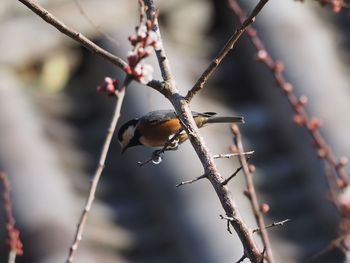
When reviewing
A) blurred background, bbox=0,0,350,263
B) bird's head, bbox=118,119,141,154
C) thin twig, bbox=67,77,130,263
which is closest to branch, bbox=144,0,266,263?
thin twig, bbox=67,77,130,263

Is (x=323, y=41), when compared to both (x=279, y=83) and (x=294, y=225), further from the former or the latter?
(x=279, y=83)

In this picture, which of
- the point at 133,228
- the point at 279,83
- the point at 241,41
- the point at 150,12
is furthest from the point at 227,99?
the point at 150,12

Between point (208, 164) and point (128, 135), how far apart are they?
1831 mm

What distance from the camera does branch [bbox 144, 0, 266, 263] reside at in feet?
6.68

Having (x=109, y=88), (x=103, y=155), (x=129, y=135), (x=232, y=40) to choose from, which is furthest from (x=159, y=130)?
(x=103, y=155)

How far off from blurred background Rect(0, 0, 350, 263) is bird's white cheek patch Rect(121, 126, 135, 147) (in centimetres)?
96

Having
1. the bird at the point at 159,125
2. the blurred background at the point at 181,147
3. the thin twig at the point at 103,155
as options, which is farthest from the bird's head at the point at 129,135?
the thin twig at the point at 103,155

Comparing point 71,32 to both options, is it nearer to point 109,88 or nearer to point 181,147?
point 109,88

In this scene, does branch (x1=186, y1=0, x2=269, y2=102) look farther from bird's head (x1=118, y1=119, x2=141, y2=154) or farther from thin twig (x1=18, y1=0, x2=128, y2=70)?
bird's head (x1=118, y1=119, x2=141, y2=154)

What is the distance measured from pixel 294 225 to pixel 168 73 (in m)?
3.32

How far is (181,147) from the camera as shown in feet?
17.4

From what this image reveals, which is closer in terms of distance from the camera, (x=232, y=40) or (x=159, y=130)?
(x=232, y=40)

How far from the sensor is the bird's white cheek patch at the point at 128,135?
3837mm

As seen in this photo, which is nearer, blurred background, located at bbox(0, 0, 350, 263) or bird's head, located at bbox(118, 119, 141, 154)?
bird's head, located at bbox(118, 119, 141, 154)
